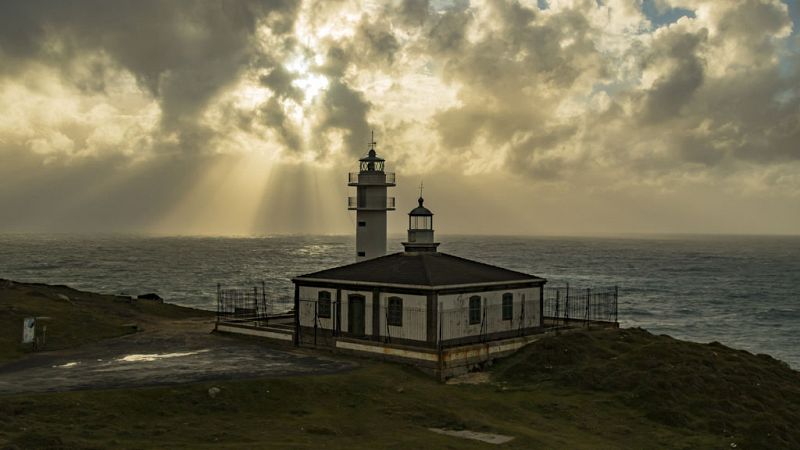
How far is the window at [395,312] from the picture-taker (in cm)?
3381

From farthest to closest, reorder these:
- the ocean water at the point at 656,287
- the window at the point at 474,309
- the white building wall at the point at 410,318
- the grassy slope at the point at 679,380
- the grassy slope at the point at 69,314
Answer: the ocean water at the point at 656,287 → the grassy slope at the point at 69,314 → the window at the point at 474,309 → the white building wall at the point at 410,318 → the grassy slope at the point at 679,380

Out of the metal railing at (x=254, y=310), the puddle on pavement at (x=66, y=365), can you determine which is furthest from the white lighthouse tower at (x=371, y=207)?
the puddle on pavement at (x=66, y=365)

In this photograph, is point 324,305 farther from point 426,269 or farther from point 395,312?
point 426,269

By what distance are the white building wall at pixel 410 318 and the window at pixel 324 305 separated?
3.45 m

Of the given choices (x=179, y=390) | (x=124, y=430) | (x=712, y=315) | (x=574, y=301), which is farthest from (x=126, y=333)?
(x=712, y=315)

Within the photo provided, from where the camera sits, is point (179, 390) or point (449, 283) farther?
point (449, 283)

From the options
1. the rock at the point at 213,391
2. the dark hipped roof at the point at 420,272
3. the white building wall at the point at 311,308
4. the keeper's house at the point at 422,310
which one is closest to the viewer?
the rock at the point at 213,391

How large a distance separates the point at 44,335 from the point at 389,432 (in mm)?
20374

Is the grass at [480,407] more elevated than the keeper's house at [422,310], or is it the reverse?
the keeper's house at [422,310]

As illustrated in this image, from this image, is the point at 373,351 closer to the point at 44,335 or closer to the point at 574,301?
the point at 44,335

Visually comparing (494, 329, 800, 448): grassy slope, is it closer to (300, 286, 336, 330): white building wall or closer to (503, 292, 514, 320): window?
(503, 292, 514, 320): window

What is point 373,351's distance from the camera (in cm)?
3244

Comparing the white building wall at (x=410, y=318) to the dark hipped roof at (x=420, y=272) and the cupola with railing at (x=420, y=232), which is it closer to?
the dark hipped roof at (x=420, y=272)

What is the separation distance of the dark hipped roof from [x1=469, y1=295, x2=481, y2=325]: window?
0.80 metres
